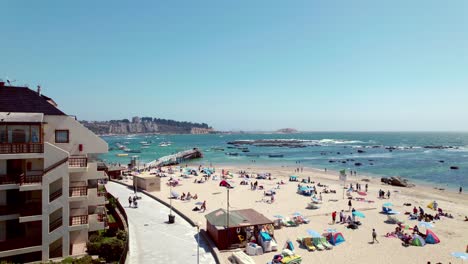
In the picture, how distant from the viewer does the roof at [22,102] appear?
1628 centimetres

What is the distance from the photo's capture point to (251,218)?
2138cm

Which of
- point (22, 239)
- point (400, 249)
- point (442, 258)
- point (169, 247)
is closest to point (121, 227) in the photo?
point (169, 247)

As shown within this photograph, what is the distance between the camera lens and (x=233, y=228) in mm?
19734

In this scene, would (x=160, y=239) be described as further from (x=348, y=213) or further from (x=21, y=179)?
(x=348, y=213)

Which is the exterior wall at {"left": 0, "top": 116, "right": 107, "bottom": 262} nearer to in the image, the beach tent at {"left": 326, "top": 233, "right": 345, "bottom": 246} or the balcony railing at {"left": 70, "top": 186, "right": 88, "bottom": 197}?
the balcony railing at {"left": 70, "top": 186, "right": 88, "bottom": 197}

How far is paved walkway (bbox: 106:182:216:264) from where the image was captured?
17.0 m

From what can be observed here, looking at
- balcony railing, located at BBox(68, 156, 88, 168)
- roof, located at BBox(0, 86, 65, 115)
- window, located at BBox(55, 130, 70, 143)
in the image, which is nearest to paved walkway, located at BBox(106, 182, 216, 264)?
balcony railing, located at BBox(68, 156, 88, 168)

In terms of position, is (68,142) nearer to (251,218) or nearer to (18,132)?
(18,132)

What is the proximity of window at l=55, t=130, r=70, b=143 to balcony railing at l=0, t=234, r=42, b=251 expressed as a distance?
17.2 feet

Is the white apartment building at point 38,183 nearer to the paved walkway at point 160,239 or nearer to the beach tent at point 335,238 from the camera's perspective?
the paved walkway at point 160,239

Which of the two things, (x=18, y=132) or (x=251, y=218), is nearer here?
(x=18, y=132)

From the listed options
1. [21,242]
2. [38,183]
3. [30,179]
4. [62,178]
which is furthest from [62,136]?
[21,242]

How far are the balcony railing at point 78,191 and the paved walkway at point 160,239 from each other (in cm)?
409

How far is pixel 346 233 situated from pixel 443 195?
26.8m
